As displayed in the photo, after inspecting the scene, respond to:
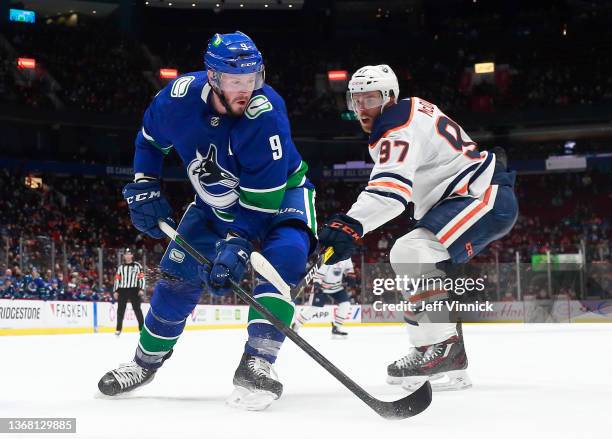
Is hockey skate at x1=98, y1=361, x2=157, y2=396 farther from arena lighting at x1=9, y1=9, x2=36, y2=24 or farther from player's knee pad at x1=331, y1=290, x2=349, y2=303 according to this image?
arena lighting at x1=9, y1=9, x2=36, y2=24

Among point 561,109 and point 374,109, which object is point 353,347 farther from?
point 561,109

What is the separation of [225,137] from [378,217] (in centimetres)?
68

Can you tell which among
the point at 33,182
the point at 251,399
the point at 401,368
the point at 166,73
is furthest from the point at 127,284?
the point at 166,73

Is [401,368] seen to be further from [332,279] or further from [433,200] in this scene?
[332,279]

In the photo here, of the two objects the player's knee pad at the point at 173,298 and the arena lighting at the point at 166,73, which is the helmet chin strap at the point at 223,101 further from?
the arena lighting at the point at 166,73

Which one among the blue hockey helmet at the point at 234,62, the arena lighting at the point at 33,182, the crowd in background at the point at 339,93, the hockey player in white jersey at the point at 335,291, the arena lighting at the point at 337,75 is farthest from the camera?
the arena lighting at the point at 337,75

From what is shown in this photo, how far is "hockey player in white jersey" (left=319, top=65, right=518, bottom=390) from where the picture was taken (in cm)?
348

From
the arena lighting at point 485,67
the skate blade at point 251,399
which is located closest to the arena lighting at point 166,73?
the arena lighting at point 485,67

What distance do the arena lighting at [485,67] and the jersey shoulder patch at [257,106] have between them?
81.2 feet

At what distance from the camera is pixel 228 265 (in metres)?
2.92

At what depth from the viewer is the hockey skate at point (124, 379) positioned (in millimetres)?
3357

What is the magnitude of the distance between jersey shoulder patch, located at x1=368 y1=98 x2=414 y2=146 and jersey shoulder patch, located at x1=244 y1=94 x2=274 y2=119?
21.5 inches

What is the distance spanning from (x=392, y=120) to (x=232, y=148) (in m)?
0.72

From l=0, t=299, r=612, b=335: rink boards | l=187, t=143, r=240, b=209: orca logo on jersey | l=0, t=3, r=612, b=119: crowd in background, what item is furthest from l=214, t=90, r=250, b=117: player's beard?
l=0, t=3, r=612, b=119: crowd in background
